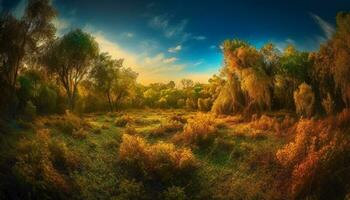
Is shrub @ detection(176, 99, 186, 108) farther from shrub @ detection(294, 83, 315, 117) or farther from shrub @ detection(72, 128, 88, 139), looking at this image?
shrub @ detection(72, 128, 88, 139)

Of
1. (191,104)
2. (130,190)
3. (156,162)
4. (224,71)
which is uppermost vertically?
(224,71)

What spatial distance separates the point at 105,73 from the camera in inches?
1834

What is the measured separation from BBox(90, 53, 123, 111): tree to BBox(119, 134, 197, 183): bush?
3075 cm

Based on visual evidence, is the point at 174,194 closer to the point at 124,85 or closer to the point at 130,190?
the point at 130,190

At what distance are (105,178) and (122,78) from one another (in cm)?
4244

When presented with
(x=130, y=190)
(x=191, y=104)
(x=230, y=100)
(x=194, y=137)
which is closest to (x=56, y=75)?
(x=230, y=100)

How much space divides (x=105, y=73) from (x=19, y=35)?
25.3m

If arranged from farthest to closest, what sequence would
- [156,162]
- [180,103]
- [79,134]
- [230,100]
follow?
[180,103]
[230,100]
[79,134]
[156,162]

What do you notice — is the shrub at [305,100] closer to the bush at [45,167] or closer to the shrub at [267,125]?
the shrub at [267,125]

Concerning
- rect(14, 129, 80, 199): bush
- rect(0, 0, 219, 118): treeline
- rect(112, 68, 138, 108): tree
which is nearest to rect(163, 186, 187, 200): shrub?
rect(14, 129, 80, 199): bush

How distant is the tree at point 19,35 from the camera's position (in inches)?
784

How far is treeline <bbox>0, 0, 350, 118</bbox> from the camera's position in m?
20.4

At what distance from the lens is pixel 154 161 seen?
14.2 metres

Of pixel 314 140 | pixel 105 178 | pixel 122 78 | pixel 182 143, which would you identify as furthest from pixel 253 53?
pixel 122 78
